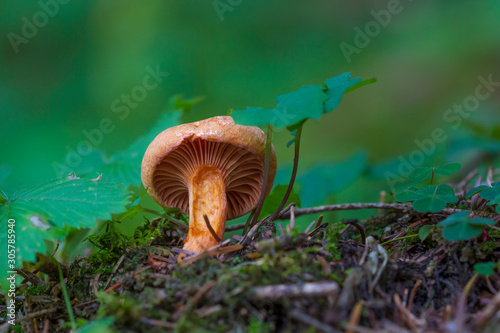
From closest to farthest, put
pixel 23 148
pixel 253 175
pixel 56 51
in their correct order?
pixel 253 175
pixel 23 148
pixel 56 51

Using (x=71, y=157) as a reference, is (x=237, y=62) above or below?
above

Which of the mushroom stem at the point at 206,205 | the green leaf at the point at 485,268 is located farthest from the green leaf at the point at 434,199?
the mushroom stem at the point at 206,205

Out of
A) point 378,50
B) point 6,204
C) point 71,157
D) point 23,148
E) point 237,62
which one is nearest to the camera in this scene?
point 6,204

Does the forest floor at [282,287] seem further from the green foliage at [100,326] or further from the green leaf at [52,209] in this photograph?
the green leaf at [52,209]

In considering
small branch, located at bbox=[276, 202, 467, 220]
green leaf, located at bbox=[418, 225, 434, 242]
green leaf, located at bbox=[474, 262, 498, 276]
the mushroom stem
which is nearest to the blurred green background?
the mushroom stem

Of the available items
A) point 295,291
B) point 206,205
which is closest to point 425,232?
point 295,291

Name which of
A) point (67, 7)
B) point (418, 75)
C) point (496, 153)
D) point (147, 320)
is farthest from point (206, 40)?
point (147, 320)

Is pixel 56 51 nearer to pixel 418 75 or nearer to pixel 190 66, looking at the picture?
pixel 190 66
